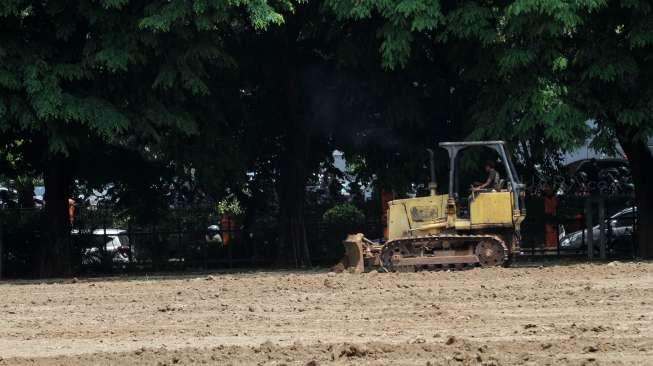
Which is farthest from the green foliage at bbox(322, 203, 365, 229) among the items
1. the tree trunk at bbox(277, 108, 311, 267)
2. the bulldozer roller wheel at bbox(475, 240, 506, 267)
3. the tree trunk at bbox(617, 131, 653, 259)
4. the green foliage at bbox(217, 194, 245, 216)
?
the bulldozer roller wheel at bbox(475, 240, 506, 267)

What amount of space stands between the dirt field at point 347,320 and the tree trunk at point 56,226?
6.45 m

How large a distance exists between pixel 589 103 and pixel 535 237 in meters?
6.67

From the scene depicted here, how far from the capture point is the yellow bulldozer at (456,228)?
2311 centimetres

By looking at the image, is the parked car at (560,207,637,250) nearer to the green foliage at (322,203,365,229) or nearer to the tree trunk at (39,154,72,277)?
the green foliage at (322,203,365,229)

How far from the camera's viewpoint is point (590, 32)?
24.6m

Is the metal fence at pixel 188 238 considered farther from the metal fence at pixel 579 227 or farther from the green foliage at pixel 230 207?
the green foliage at pixel 230 207

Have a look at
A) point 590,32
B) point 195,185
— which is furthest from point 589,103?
point 195,185

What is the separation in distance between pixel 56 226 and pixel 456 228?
993cm

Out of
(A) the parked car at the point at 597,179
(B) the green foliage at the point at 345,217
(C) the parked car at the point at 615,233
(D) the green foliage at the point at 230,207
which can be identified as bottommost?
(C) the parked car at the point at 615,233

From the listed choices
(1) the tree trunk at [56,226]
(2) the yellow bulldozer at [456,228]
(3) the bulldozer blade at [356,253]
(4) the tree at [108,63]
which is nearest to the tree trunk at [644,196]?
(2) the yellow bulldozer at [456,228]

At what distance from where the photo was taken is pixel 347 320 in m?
15.9

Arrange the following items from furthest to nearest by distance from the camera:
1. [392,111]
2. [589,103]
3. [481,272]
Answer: [392,111] → [589,103] → [481,272]

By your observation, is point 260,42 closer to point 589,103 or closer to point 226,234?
point 226,234

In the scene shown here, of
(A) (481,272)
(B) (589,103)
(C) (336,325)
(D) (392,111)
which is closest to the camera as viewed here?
(C) (336,325)
